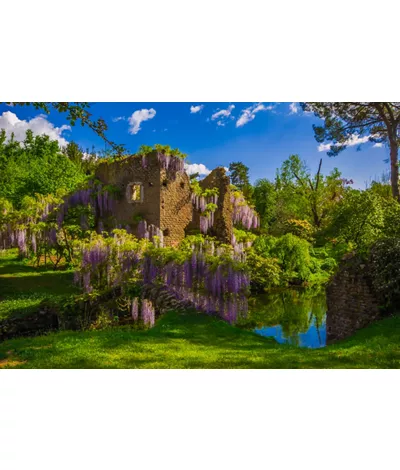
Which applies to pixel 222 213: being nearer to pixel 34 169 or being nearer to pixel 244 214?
pixel 244 214

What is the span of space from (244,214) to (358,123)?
107 inches

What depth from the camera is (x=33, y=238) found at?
7859 millimetres

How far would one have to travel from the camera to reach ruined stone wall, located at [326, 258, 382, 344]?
17.0ft

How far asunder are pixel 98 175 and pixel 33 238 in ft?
8.15

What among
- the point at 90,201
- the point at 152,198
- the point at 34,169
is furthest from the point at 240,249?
the point at 34,169

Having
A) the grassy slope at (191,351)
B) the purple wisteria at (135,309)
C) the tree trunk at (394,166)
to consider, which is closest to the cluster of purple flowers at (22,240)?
the grassy slope at (191,351)

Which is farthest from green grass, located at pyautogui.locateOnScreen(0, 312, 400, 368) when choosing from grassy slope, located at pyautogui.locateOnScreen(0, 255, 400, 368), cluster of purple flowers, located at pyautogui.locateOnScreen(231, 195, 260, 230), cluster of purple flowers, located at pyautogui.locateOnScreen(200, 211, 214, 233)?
cluster of purple flowers, located at pyautogui.locateOnScreen(200, 211, 214, 233)

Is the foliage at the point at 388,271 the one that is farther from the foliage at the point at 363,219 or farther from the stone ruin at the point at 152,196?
the stone ruin at the point at 152,196

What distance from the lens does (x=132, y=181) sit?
6.91 meters

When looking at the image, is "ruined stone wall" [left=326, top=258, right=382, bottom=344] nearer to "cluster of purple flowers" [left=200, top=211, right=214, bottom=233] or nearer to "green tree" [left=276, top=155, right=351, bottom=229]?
"green tree" [left=276, top=155, right=351, bottom=229]

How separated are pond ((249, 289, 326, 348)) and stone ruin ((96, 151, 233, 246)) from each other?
205 centimetres
